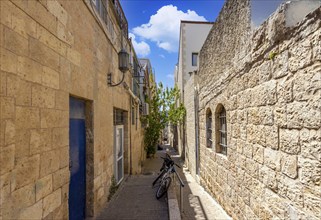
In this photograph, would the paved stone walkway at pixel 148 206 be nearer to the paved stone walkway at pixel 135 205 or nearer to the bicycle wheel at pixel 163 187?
the paved stone walkway at pixel 135 205

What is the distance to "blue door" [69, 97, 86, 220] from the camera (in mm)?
3494

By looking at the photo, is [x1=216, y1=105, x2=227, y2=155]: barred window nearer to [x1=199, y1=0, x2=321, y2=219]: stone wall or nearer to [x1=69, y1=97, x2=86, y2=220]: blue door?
[x1=199, y1=0, x2=321, y2=219]: stone wall

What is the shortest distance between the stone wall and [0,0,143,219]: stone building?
100 inches

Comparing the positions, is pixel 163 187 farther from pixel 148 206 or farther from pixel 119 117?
pixel 119 117

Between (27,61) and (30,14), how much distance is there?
461 millimetres

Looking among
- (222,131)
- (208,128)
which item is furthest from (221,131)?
(208,128)

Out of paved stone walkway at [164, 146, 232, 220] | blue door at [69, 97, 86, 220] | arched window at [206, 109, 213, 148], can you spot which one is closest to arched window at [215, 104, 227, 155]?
arched window at [206, 109, 213, 148]

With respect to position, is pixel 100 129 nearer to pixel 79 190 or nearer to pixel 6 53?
pixel 79 190

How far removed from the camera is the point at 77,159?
3709 millimetres

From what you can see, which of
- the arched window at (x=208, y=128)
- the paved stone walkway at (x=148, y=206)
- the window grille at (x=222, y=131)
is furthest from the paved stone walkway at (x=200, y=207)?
the arched window at (x=208, y=128)

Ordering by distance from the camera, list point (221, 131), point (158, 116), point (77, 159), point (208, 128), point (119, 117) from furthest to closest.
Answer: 1. point (158, 116)
2. point (119, 117)
3. point (208, 128)
4. point (221, 131)
5. point (77, 159)

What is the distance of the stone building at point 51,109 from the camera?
190 centimetres

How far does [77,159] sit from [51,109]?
1379 millimetres

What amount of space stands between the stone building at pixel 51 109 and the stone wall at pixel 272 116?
2550 mm
